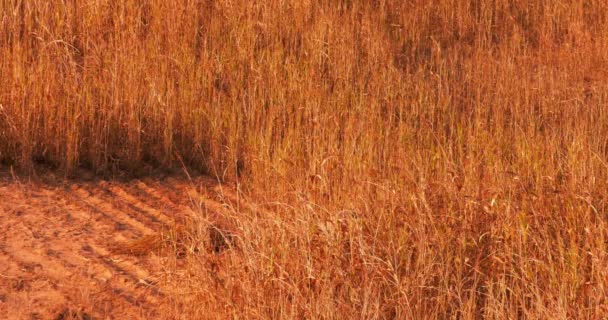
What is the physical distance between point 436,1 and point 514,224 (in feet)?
12.4

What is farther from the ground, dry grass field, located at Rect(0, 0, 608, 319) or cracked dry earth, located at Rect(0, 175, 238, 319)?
dry grass field, located at Rect(0, 0, 608, 319)

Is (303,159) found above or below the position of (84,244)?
above

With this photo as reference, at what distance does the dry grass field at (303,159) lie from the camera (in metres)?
3.33

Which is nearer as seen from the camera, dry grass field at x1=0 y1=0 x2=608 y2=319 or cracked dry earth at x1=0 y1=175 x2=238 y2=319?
dry grass field at x1=0 y1=0 x2=608 y2=319

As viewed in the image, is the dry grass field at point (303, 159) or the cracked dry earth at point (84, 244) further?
the cracked dry earth at point (84, 244)

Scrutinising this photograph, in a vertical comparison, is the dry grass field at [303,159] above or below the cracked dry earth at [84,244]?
above

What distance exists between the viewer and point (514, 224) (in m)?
3.55

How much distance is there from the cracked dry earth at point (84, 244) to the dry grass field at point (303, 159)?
0.04 feet

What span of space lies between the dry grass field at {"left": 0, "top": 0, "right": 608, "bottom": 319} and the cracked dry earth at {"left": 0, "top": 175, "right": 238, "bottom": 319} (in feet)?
0.04

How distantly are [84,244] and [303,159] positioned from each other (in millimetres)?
1106

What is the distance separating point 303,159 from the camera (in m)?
4.48

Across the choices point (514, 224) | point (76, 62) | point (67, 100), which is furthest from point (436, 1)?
point (514, 224)

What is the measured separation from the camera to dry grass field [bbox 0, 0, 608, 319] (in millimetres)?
3326

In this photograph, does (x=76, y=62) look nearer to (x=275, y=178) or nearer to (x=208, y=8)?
(x=208, y=8)
